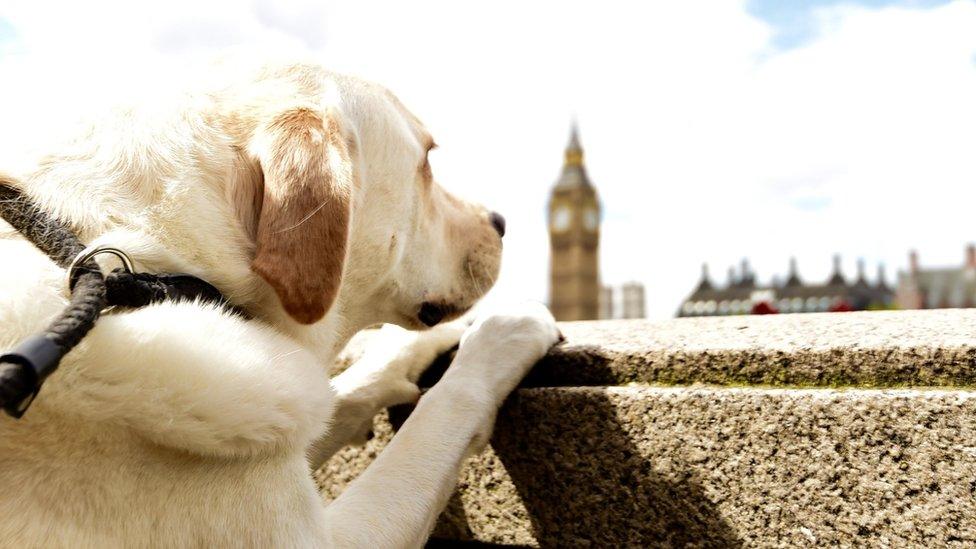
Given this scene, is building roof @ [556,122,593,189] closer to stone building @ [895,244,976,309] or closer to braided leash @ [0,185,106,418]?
stone building @ [895,244,976,309]

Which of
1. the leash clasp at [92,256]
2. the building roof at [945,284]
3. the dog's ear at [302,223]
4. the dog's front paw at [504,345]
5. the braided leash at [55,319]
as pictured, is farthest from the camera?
the building roof at [945,284]

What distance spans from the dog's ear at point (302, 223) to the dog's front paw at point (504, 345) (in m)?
0.87

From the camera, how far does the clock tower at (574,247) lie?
102 metres

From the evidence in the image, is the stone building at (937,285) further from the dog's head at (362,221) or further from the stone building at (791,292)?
the dog's head at (362,221)

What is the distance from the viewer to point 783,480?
227cm

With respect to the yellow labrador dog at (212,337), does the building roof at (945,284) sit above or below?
above

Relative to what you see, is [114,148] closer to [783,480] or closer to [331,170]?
[331,170]

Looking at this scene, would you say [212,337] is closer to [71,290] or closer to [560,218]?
[71,290]

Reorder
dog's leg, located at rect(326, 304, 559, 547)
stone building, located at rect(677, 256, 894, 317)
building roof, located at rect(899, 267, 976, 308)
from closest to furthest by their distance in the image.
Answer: dog's leg, located at rect(326, 304, 559, 547) < building roof, located at rect(899, 267, 976, 308) < stone building, located at rect(677, 256, 894, 317)

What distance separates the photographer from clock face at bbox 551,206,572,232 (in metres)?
106

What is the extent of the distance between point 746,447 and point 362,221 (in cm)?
121

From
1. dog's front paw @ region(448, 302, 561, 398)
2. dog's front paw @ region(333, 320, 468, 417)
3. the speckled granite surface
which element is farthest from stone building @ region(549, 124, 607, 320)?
the speckled granite surface

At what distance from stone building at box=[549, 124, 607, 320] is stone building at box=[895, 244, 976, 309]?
33.2 meters


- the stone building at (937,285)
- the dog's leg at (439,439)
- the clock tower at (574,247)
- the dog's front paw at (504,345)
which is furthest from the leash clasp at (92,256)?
the clock tower at (574,247)
